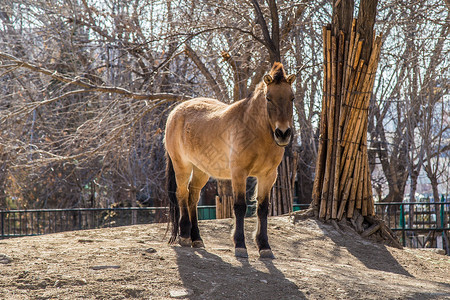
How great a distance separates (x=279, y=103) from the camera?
16.3ft

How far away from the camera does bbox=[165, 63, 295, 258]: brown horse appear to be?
16.8ft

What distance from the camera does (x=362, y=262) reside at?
6371 millimetres

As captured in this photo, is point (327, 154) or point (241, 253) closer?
point (241, 253)

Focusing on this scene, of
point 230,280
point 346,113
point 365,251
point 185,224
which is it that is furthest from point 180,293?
point 346,113

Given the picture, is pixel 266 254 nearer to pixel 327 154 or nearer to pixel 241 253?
pixel 241 253

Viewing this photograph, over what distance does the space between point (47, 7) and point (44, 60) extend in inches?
84.9

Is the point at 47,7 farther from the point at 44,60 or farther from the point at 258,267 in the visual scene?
the point at 258,267

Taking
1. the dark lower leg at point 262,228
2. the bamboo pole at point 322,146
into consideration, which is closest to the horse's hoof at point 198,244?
the dark lower leg at point 262,228

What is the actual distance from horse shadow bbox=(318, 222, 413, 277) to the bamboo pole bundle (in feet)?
1.24

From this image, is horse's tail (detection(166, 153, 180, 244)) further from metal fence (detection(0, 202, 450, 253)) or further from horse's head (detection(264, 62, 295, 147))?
metal fence (detection(0, 202, 450, 253))

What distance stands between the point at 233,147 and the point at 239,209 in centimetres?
65

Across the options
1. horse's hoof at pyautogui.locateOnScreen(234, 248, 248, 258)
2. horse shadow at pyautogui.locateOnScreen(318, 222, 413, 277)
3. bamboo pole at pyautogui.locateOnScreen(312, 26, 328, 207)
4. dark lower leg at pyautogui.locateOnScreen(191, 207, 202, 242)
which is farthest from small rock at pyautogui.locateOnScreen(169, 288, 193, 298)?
bamboo pole at pyautogui.locateOnScreen(312, 26, 328, 207)

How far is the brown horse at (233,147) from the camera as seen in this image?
16.8 feet

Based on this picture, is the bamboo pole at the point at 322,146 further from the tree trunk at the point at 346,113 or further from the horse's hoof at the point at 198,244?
the horse's hoof at the point at 198,244
